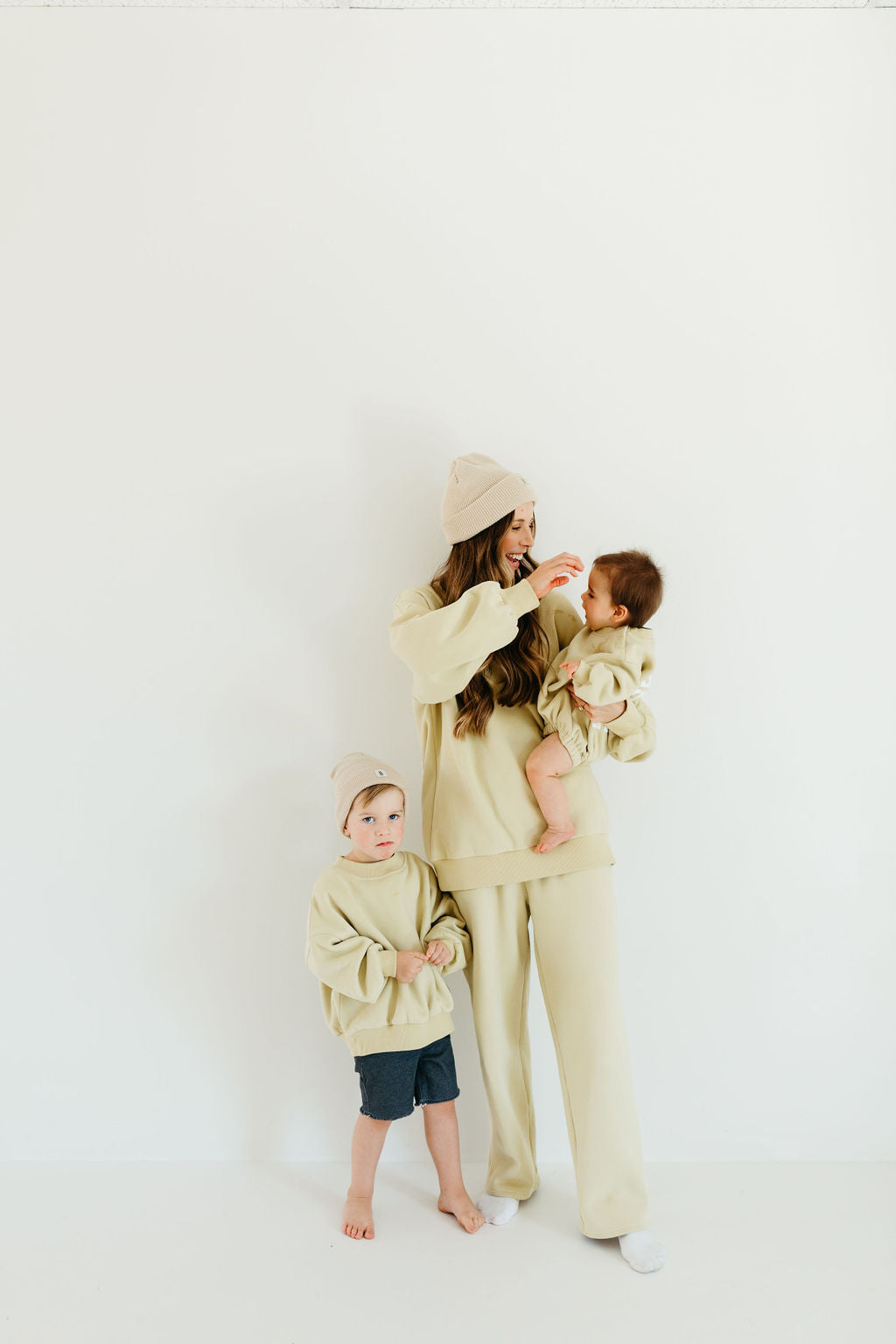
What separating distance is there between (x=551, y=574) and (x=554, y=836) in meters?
0.50

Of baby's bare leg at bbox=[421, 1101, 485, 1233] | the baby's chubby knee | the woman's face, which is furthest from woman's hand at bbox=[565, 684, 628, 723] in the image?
baby's bare leg at bbox=[421, 1101, 485, 1233]

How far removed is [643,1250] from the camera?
5.61ft

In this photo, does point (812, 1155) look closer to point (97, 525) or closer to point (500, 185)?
point (97, 525)

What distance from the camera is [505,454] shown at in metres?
2.12

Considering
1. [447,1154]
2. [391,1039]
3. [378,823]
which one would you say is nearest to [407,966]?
[391,1039]

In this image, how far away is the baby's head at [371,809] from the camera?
1.86 metres

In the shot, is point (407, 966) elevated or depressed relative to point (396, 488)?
depressed

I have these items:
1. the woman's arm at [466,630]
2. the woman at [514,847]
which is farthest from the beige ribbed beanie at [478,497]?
the woman's arm at [466,630]

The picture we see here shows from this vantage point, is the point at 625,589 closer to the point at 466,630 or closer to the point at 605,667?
the point at 605,667

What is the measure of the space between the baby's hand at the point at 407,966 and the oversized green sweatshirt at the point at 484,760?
0.52 feet

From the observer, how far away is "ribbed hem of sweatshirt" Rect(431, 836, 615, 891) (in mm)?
1825

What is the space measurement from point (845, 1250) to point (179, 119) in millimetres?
2735

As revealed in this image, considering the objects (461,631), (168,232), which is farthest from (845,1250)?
(168,232)

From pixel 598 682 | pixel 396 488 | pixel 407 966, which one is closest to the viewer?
pixel 598 682
